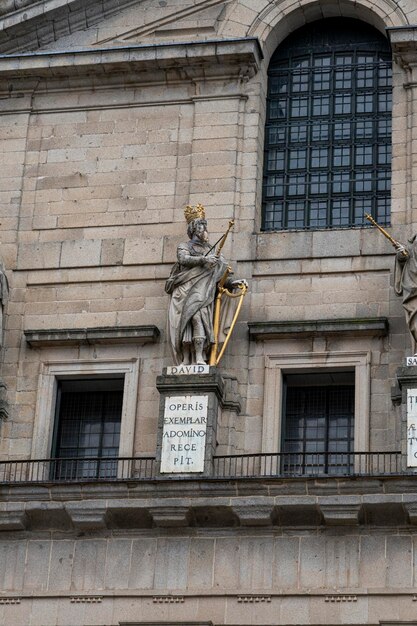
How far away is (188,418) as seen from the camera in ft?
90.9

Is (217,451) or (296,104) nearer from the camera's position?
(217,451)

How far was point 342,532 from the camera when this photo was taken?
87.6ft

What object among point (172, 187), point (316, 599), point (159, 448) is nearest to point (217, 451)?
point (159, 448)

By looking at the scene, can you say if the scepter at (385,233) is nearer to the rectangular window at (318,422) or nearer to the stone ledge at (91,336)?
the rectangular window at (318,422)

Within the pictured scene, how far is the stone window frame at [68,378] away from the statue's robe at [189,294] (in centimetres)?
84

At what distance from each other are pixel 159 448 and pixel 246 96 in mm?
6259

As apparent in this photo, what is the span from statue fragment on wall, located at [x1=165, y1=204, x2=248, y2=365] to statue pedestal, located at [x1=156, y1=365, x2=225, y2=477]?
1.20ft

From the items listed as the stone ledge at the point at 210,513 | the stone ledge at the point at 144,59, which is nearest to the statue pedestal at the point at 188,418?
the stone ledge at the point at 210,513

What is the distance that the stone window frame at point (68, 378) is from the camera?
93.6 feet

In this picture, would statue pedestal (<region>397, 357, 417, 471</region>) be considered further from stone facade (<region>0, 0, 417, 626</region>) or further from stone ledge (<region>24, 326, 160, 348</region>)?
stone ledge (<region>24, 326, 160, 348</region>)

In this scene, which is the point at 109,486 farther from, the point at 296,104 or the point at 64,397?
the point at 296,104

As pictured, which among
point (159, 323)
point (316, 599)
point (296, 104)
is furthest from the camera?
point (296, 104)

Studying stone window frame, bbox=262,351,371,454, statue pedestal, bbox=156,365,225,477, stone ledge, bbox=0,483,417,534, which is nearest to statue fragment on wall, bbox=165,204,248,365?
statue pedestal, bbox=156,365,225,477

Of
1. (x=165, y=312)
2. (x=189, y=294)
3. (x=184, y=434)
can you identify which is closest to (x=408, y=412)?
(x=184, y=434)
